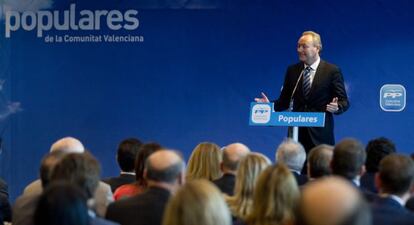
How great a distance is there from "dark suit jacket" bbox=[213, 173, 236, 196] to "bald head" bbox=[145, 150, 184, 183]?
2.97 feet

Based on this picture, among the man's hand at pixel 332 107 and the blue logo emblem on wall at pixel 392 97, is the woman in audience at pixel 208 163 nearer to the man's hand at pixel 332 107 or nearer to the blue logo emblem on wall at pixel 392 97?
the man's hand at pixel 332 107

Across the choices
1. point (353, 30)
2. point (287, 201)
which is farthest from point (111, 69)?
point (287, 201)

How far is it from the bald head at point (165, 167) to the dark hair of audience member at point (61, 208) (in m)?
1.23

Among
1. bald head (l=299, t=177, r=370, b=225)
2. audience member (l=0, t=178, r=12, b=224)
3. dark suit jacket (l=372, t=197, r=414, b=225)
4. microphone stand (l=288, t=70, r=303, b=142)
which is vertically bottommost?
audience member (l=0, t=178, r=12, b=224)

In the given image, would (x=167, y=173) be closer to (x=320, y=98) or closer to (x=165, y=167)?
(x=165, y=167)

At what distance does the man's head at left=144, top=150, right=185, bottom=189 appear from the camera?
3631 millimetres

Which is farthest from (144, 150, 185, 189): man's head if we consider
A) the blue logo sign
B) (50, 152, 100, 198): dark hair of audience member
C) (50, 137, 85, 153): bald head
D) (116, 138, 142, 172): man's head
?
the blue logo sign

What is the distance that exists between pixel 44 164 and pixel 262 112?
8.46 feet

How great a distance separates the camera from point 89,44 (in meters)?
9.08

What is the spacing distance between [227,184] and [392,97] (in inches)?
171

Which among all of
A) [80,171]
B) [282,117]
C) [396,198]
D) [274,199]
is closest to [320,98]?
[282,117]

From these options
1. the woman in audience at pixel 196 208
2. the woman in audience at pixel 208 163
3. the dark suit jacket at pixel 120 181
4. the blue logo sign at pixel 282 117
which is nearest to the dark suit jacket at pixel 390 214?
the woman in audience at pixel 196 208

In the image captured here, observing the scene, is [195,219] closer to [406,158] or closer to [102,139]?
[406,158]

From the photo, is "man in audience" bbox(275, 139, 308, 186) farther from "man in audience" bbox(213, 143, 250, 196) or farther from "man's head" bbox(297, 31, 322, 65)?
"man's head" bbox(297, 31, 322, 65)
